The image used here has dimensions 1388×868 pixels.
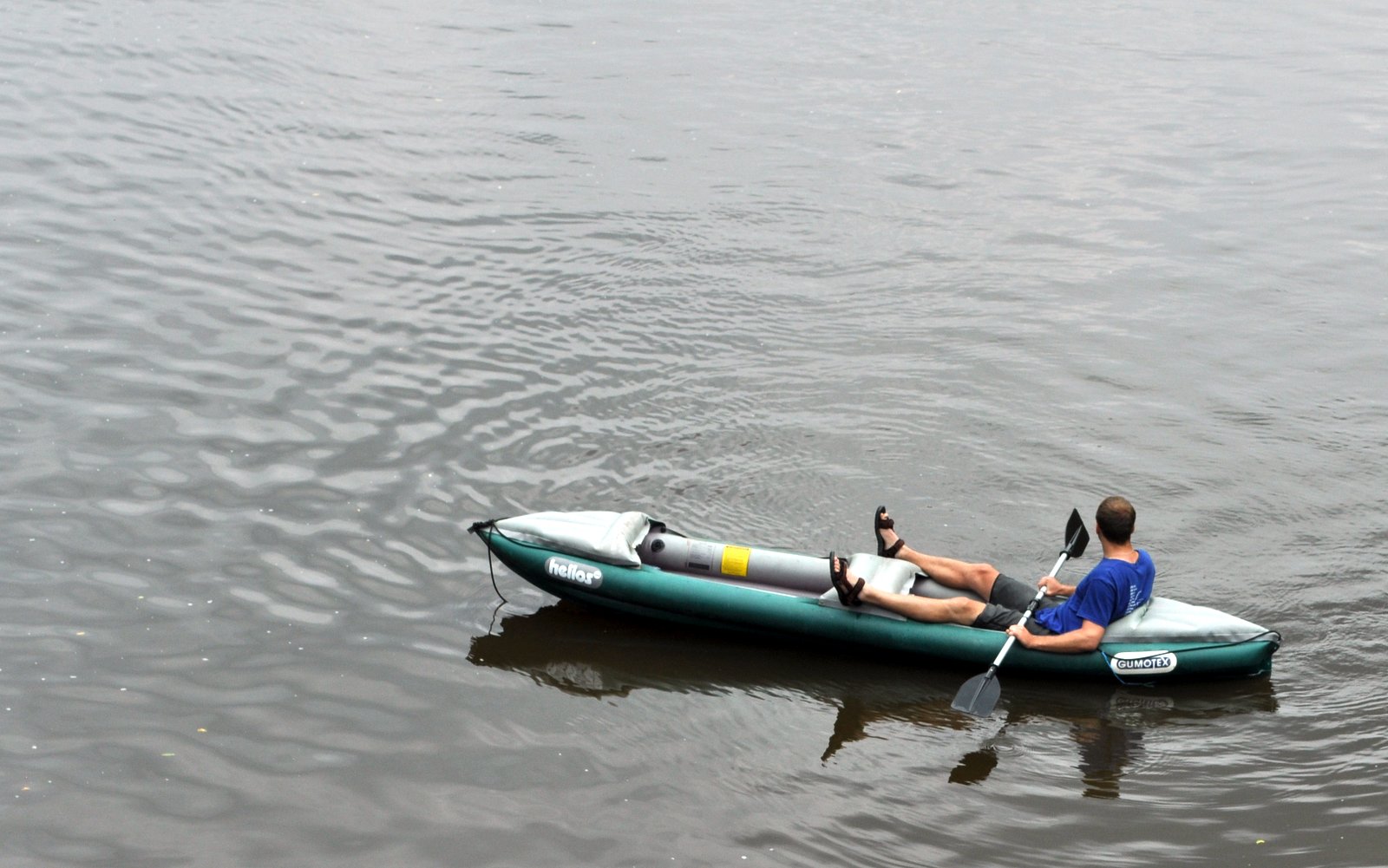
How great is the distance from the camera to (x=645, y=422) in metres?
10.2

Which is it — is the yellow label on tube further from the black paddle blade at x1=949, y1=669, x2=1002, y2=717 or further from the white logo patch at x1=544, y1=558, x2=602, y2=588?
the black paddle blade at x1=949, y1=669, x2=1002, y2=717

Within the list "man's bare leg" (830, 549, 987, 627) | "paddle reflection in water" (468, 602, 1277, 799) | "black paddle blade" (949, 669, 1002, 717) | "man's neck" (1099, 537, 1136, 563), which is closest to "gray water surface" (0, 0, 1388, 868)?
"paddle reflection in water" (468, 602, 1277, 799)

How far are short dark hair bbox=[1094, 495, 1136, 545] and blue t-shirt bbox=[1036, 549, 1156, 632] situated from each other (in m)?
0.14

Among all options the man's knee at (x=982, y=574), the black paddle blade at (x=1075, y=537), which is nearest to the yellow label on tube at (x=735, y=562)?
the man's knee at (x=982, y=574)

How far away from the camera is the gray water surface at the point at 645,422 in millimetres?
6688

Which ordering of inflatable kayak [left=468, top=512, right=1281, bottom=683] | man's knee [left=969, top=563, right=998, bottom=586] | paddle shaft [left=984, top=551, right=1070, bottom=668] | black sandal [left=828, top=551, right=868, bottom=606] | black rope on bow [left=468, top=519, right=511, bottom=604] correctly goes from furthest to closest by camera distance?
black rope on bow [left=468, top=519, right=511, bottom=604] < man's knee [left=969, top=563, right=998, bottom=586] < black sandal [left=828, top=551, right=868, bottom=606] < inflatable kayak [left=468, top=512, right=1281, bottom=683] < paddle shaft [left=984, top=551, right=1070, bottom=668]

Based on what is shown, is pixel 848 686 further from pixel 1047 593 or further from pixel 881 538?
pixel 1047 593

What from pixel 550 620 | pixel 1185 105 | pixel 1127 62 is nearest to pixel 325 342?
pixel 550 620

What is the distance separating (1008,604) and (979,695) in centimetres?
79

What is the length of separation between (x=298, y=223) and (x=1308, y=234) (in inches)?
407

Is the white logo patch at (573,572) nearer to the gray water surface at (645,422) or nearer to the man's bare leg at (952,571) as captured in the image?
the gray water surface at (645,422)

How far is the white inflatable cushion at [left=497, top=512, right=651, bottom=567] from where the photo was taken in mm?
7949

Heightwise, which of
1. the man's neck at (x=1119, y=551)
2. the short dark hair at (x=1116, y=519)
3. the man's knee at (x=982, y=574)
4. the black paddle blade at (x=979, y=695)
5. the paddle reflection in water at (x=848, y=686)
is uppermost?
the short dark hair at (x=1116, y=519)

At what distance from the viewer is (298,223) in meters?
13.4
